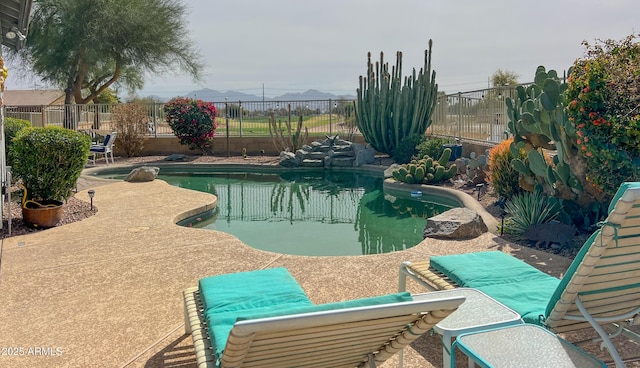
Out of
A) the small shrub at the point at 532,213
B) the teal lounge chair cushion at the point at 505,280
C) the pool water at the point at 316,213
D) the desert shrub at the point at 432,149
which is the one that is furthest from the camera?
the desert shrub at the point at 432,149

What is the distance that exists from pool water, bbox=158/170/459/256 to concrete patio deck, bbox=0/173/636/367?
46.3 inches

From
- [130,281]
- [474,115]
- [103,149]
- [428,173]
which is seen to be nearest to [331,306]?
[130,281]

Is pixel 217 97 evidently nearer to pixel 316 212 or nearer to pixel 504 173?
pixel 316 212

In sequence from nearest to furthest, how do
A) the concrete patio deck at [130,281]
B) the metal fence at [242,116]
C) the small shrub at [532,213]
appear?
1. the concrete patio deck at [130,281]
2. the small shrub at [532,213]
3. the metal fence at [242,116]

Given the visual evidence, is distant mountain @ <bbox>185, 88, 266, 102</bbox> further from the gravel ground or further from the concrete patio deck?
the concrete patio deck

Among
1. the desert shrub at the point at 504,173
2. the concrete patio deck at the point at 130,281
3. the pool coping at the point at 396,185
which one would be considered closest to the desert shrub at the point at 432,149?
the pool coping at the point at 396,185

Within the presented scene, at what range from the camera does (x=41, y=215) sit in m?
6.72

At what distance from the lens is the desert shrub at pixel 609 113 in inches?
196

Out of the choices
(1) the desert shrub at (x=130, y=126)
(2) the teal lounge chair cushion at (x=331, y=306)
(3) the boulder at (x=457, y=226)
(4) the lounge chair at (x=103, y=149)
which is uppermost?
(1) the desert shrub at (x=130, y=126)

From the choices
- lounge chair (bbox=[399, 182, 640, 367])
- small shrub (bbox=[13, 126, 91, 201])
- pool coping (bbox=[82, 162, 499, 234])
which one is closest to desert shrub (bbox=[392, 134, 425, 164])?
pool coping (bbox=[82, 162, 499, 234])

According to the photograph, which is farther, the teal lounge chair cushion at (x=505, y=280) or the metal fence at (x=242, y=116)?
the metal fence at (x=242, y=116)

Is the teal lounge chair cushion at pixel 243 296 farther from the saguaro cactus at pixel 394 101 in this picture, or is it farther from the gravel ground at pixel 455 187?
the saguaro cactus at pixel 394 101

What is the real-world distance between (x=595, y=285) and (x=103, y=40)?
23.2 metres

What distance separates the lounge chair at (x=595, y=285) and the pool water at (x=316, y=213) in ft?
11.2
